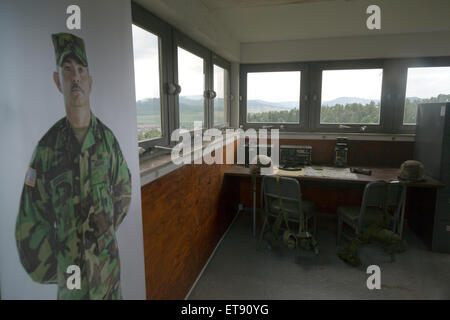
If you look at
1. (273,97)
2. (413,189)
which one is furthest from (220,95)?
(413,189)

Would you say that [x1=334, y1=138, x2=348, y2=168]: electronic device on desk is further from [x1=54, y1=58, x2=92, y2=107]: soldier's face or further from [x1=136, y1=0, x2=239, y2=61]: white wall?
[x1=54, y1=58, x2=92, y2=107]: soldier's face

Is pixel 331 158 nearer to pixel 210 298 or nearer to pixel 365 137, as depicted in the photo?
pixel 365 137

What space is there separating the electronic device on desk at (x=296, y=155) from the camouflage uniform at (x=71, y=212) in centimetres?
306

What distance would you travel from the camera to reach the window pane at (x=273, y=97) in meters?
4.24

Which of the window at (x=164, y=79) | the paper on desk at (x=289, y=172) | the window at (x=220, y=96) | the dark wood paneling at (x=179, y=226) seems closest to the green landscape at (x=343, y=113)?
the window at (x=220, y=96)

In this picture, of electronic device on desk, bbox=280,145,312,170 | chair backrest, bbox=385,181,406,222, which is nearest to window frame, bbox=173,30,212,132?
electronic device on desk, bbox=280,145,312,170

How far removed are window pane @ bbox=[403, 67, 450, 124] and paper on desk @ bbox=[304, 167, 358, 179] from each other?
4.07ft

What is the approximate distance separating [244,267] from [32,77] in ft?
8.47

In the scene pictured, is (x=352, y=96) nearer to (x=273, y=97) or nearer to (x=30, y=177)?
(x=273, y=97)

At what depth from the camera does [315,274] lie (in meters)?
2.80

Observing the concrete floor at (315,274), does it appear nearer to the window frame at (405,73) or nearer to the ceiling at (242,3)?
the window frame at (405,73)

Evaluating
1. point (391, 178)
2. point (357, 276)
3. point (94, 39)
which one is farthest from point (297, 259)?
point (94, 39)

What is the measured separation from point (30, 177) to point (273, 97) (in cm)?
384

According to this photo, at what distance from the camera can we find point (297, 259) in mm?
3059
